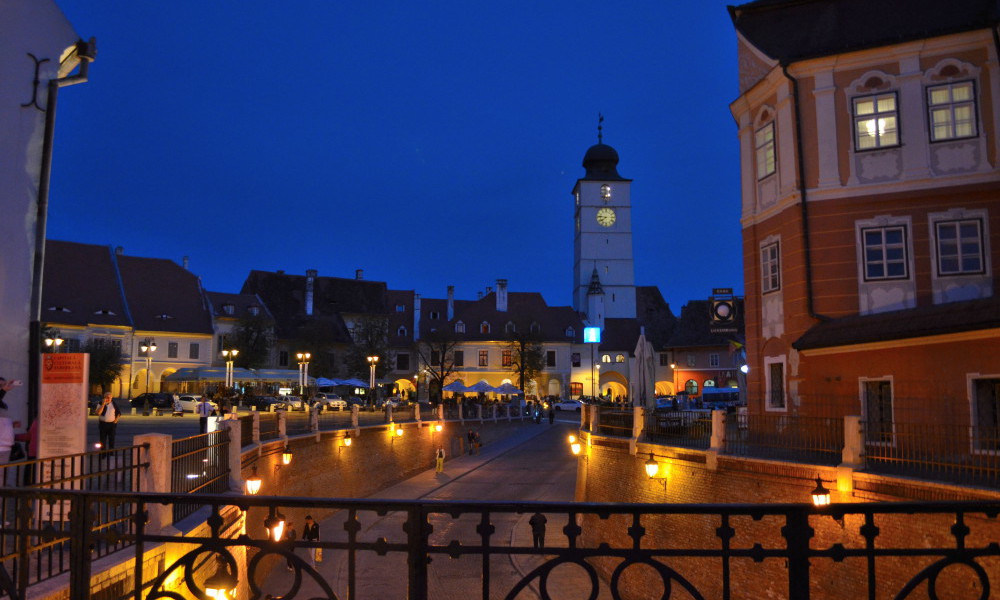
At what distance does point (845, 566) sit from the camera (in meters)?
13.9

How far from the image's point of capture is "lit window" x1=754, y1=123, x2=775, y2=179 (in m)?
22.9

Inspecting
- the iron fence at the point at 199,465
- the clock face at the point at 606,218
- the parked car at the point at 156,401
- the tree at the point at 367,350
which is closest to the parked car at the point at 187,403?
the parked car at the point at 156,401

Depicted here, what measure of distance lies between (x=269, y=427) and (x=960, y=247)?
19.4 m

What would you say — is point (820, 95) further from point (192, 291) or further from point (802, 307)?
point (192, 291)

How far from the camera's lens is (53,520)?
944 centimetres

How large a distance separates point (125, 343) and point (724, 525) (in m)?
62.0

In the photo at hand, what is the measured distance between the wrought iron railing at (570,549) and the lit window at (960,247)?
807 cm

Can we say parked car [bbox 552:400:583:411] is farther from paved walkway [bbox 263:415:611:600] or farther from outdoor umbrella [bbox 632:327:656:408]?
outdoor umbrella [bbox 632:327:656:408]

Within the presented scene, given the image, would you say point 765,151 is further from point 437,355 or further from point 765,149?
point 437,355

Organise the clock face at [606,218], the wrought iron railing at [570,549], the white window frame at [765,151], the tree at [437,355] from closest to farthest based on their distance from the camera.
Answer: the wrought iron railing at [570,549], the white window frame at [765,151], the tree at [437,355], the clock face at [606,218]

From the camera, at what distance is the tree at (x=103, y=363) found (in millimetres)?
50719

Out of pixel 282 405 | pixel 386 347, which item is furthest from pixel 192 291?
pixel 282 405

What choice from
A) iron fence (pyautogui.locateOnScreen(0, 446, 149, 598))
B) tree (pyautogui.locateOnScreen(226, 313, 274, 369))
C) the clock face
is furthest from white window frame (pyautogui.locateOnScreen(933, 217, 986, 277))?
the clock face

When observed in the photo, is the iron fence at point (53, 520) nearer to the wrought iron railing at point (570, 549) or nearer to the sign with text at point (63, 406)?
the wrought iron railing at point (570, 549)
